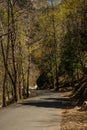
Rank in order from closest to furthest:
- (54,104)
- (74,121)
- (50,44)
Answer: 1. (74,121)
2. (54,104)
3. (50,44)

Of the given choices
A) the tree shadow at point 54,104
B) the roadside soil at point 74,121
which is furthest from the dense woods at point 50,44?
the roadside soil at point 74,121

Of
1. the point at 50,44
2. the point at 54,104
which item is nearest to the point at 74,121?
the point at 54,104

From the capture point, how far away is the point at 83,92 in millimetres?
28891

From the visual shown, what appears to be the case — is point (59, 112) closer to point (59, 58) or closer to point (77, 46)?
point (77, 46)

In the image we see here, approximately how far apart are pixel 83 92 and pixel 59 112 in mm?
7273

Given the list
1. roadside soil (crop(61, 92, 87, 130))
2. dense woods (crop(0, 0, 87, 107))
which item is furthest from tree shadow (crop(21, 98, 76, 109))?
dense woods (crop(0, 0, 87, 107))

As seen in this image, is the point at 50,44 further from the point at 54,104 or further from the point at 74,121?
the point at 74,121

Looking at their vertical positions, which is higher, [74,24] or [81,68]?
[74,24]

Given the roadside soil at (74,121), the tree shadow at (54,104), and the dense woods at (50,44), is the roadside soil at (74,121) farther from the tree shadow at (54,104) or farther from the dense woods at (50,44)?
the dense woods at (50,44)

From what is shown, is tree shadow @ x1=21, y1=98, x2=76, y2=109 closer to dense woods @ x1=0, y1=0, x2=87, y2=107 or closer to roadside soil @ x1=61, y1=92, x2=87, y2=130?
roadside soil @ x1=61, y1=92, x2=87, y2=130

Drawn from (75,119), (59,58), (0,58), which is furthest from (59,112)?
(59,58)

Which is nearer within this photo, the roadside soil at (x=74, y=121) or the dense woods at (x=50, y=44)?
the roadside soil at (x=74, y=121)

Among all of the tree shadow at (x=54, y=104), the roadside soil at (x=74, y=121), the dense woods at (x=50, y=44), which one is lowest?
the tree shadow at (x=54, y=104)

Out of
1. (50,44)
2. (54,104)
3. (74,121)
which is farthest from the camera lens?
(50,44)
